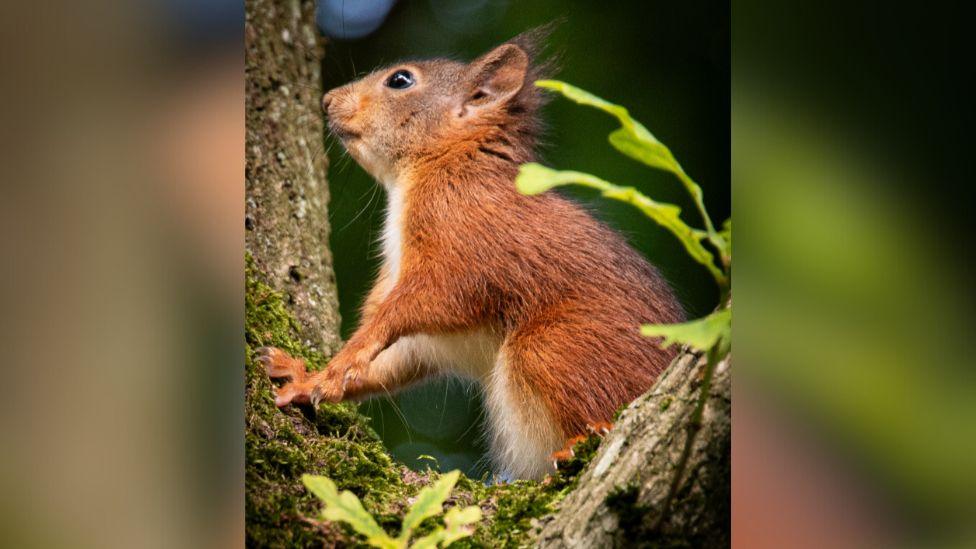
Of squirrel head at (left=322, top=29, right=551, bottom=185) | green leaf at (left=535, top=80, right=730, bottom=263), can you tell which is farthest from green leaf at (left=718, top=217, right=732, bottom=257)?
squirrel head at (left=322, top=29, right=551, bottom=185)

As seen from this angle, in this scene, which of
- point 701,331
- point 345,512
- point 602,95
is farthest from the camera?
point 602,95

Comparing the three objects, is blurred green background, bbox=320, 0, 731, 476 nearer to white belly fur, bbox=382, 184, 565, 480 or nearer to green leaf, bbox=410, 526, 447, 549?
→ white belly fur, bbox=382, 184, 565, 480

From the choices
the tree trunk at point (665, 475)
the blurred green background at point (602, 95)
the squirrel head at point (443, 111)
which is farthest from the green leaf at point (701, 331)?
the squirrel head at point (443, 111)

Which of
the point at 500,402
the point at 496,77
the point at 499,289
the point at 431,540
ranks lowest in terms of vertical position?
the point at 431,540

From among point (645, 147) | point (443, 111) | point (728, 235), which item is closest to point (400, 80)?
point (443, 111)

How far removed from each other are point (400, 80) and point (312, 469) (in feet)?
2.35

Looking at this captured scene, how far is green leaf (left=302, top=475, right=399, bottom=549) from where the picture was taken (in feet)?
4.57

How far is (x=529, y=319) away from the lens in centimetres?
155

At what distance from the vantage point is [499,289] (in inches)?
61.0

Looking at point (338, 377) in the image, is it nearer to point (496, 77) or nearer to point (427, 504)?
point (427, 504)

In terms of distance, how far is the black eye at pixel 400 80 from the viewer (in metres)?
1.62

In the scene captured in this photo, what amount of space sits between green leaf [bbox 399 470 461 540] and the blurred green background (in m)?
0.15
